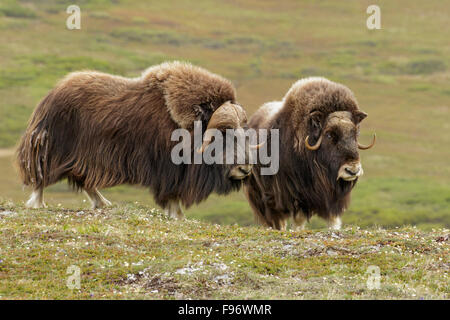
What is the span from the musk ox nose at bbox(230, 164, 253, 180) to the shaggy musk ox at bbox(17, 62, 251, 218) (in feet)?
0.03

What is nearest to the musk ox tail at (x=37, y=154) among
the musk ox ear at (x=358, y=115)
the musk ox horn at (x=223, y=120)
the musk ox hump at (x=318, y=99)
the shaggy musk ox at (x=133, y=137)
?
the shaggy musk ox at (x=133, y=137)

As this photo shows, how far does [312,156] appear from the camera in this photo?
8258 millimetres

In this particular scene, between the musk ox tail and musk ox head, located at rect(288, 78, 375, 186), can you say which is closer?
musk ox head, located at rect(288, 78, 375, 186)

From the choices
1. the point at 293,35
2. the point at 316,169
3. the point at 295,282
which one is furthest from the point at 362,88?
Answer: the point at 295,282

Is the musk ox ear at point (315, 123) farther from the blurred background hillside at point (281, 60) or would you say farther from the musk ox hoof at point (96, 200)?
the blurred background hillside at point (281, 60)

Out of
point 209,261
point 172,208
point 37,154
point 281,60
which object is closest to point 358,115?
point 172,208

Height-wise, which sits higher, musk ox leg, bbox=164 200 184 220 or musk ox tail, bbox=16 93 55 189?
musk ox tail, bbox=16 93 55 189

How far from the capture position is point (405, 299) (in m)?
5.01

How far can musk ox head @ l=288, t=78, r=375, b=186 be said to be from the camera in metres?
8.02

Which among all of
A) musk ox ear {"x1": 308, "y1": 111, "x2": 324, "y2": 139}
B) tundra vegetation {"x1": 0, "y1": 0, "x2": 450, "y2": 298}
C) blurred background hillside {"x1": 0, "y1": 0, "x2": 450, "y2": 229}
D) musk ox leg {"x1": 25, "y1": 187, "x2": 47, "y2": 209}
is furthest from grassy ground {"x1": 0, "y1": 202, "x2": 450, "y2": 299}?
blurred background hillside {"x1": 0, "y1": 0, "x2": 450, "y2": 229}

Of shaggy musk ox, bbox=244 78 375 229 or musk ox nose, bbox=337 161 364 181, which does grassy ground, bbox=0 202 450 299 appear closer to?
musk ox nose, bbox=337 161 364 181

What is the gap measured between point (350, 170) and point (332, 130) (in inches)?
17.7

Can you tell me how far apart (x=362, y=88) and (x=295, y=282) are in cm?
4308
